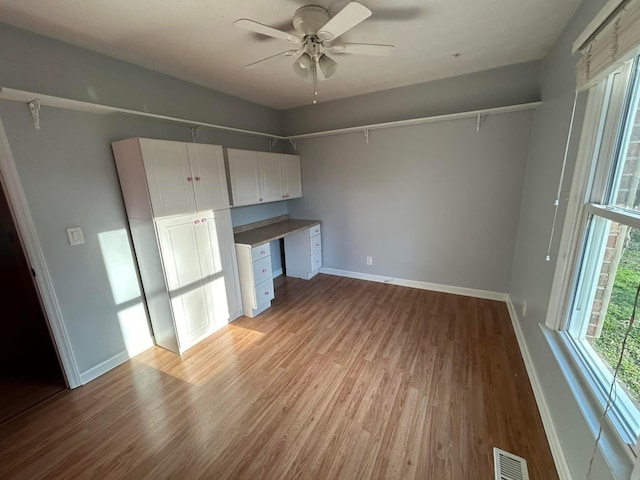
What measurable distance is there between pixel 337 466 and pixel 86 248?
243 centimetres

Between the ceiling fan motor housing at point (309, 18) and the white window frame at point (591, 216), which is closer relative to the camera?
the white window frame at point (591, 216)

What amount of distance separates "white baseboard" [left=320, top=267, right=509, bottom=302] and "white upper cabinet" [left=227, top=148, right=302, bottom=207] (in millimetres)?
1452

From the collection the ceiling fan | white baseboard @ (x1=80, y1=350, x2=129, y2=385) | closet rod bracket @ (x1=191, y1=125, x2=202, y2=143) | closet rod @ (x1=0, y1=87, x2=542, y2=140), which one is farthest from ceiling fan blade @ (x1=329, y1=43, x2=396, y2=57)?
white baseboard @ (x1=80, y1=350, x2=129, y2=385)

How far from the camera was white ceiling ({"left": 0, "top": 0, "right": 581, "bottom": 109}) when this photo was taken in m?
1.59

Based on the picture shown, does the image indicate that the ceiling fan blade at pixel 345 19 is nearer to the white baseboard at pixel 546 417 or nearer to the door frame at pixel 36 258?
the door frame at pixel 36 258

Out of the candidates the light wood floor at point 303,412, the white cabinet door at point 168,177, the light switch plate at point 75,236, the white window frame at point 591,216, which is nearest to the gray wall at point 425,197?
the light wood floor at point 303,412

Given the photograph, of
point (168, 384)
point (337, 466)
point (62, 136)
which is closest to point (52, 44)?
point (62, 136)

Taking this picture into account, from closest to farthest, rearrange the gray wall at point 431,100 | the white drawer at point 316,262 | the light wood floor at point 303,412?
the light wood floor at point 303,412 → the gray wall at point 431,100 → the white drawer at point 316,262

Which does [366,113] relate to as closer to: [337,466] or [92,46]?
[92,46]

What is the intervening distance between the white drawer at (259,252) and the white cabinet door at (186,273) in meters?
0.53

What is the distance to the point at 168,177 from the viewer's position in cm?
222

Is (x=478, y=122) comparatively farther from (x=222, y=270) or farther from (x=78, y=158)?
(x=78, y=158)

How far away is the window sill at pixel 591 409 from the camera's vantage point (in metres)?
0.92

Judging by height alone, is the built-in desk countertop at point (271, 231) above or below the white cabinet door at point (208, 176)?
below
